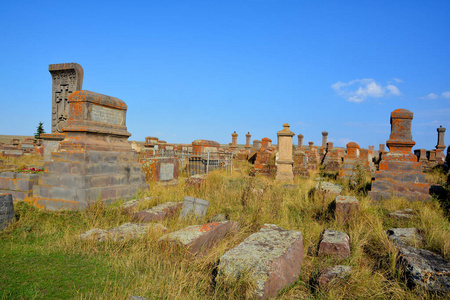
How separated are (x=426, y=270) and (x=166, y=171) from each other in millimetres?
7419

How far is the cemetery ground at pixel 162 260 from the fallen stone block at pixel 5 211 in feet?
0.46

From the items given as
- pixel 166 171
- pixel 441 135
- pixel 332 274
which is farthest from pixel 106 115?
pixel 441 135

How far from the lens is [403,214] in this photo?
6086mm

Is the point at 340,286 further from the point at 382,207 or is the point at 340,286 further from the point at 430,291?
the point at 382,207

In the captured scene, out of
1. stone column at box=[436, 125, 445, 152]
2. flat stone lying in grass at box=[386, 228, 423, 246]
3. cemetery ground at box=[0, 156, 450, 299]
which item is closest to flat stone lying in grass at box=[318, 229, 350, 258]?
cemetery ground at box=[0, 156, 450, 299]

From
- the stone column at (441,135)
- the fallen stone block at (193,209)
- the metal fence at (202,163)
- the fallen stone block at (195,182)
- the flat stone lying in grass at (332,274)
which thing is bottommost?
the flat stone lying in grass at (332,274)

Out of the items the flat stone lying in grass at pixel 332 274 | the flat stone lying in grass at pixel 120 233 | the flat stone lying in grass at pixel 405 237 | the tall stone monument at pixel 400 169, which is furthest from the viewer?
the tall stone monument at pixel 400 169

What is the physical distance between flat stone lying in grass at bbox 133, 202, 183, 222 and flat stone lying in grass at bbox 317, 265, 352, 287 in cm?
318

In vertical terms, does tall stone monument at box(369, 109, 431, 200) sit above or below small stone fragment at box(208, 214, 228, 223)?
above

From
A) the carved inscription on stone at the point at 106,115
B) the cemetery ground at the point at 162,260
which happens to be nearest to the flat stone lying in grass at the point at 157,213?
the cemetery ground at the point at 162,260

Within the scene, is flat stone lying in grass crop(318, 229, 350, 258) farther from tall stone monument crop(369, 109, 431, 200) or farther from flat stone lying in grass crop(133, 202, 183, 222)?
tall stone monument crop(369, 109, 431, 200)

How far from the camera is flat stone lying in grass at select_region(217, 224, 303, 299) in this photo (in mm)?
2735

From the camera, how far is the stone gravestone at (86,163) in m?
6.10

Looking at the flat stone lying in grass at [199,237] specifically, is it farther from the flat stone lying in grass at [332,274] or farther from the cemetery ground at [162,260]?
the flat stone lying in grass at [332,274]
